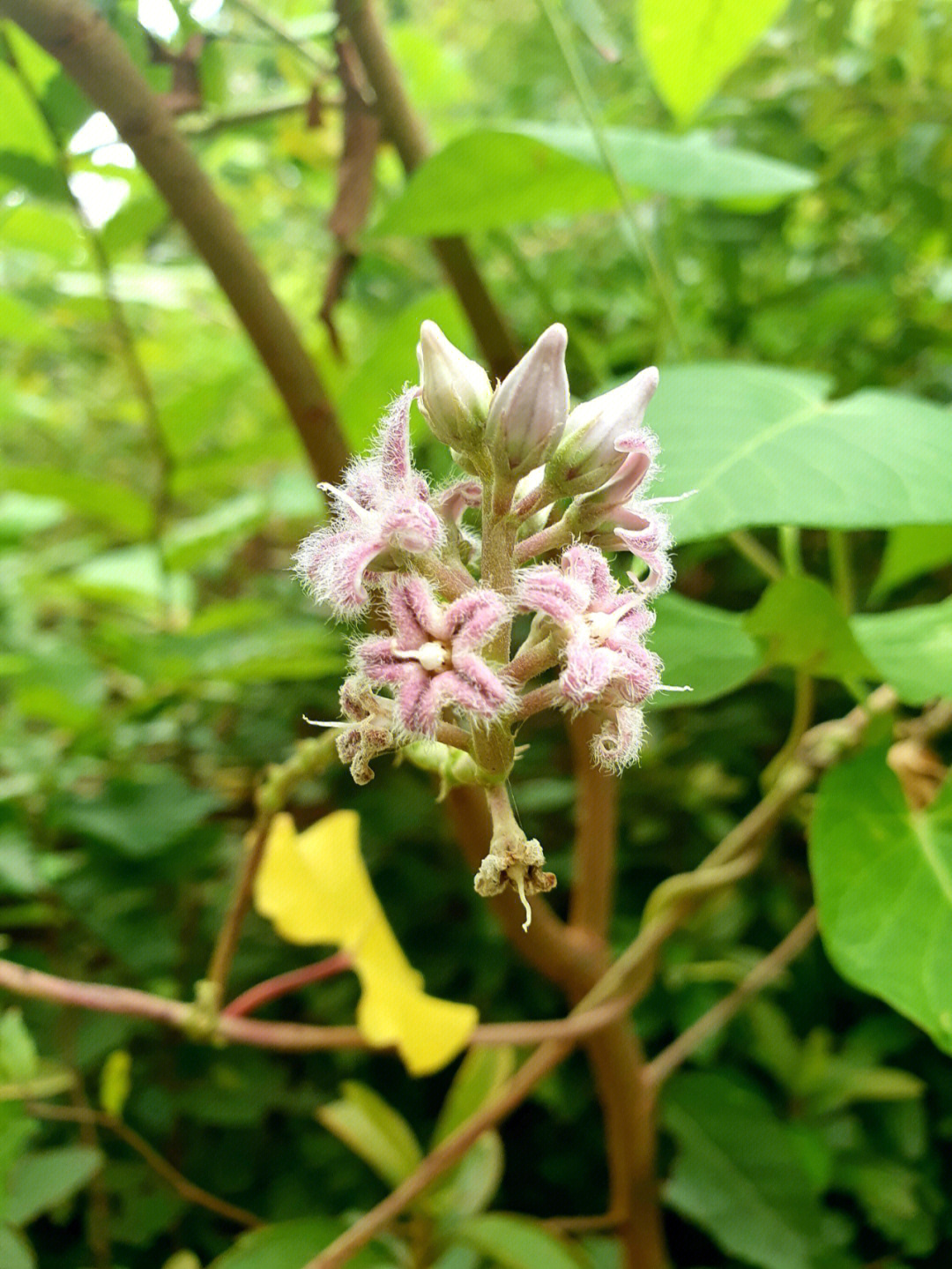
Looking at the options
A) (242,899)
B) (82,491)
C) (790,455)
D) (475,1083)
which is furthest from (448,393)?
(82,491)

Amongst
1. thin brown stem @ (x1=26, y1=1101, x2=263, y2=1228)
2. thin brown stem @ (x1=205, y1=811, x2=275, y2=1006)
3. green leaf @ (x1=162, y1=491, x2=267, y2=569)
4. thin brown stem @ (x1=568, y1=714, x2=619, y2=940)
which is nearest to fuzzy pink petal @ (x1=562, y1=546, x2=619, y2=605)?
thin brown stem @ (x1=205, y1=811, x2=275, y2=1006)

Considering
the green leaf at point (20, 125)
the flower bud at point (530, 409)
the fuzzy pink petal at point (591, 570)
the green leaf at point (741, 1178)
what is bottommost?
the green leaf at point (741, 1178)

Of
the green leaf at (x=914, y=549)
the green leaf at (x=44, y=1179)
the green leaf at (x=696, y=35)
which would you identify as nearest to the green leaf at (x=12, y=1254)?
the green leaf at (x=44, y=1179)

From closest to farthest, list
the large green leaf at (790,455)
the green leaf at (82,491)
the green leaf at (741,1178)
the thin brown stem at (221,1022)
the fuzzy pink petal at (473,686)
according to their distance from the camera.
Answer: the fuzzy pink petal at (473,686) → the large green leaf at (790,455) → the thin brown stem at (221,1022) → the green leaf at (741,1178) → the green leaf at (82,491)

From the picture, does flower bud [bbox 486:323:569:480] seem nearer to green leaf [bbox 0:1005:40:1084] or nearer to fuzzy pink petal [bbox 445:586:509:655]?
fuzzy pink petal [bbox 445:586:509:655]

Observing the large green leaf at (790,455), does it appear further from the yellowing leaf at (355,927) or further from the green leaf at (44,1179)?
the green leaf at (44,1179)

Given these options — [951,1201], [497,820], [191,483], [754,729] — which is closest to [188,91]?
[191,483]
